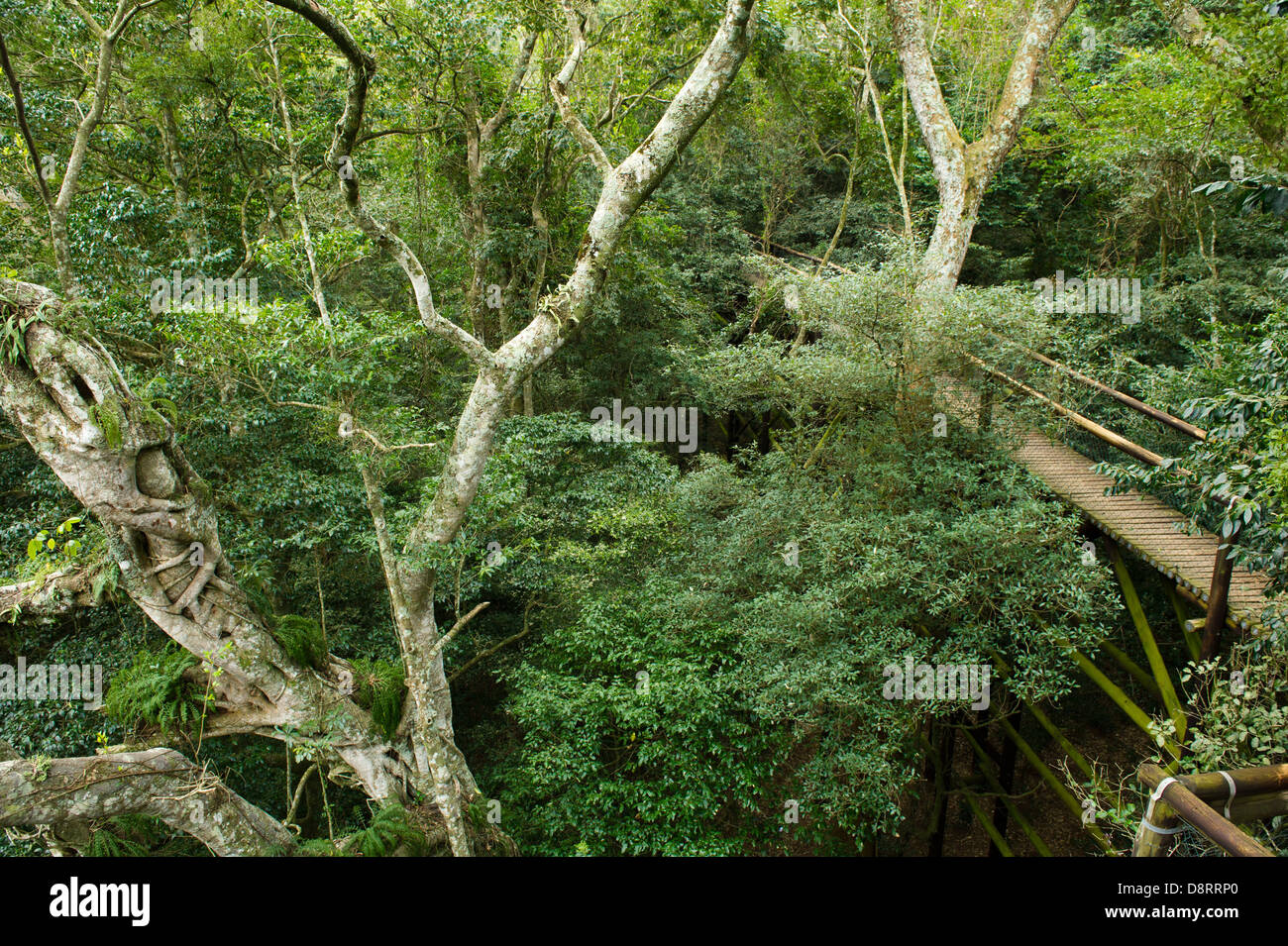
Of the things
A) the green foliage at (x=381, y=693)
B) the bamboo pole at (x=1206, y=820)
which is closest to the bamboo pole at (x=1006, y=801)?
the bamboo pole at (x=1206, y=820)

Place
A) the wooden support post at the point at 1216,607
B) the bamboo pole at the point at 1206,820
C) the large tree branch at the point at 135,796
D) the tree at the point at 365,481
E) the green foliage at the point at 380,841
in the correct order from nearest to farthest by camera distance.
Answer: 1. the bamboo pole at the point at 1206,820
2. the large tree branch at the point at 135,796
3. the wooden support post at the point at 1216,607
4. the tree at the point at 365,481
5. the green foliage at the point at 380,841

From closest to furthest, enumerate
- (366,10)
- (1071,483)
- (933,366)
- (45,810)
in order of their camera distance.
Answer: (45,810) → (933,366) → (1071,483) → (366,10)

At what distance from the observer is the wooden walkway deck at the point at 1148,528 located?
5262mm

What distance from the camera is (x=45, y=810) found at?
183 inches

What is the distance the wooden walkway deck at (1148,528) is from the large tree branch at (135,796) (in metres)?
7.13

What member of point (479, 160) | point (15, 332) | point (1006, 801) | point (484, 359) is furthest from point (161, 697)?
point (1006, 801)

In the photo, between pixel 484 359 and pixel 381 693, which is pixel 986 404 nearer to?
pixel 484 359

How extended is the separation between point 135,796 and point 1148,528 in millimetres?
8393

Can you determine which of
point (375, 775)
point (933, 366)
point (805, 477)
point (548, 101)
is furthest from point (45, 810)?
point (548, 101)

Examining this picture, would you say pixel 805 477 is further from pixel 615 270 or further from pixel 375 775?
pixel 615 270

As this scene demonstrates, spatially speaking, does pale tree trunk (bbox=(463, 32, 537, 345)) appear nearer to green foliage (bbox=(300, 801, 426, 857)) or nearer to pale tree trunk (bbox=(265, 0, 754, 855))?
pale tree trunk (bbox=(265, 0, 754, 855))

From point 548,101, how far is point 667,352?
4277 millimetres

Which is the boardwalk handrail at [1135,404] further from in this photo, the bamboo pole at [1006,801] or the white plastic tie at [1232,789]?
the bamboo pole at [1006,801]

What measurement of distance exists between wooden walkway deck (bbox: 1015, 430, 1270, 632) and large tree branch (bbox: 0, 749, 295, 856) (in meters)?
7.13
